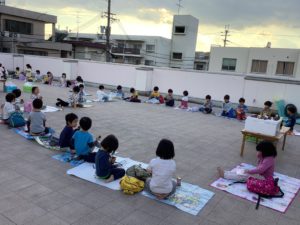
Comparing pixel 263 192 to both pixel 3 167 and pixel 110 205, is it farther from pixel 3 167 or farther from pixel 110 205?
pixel 3 167

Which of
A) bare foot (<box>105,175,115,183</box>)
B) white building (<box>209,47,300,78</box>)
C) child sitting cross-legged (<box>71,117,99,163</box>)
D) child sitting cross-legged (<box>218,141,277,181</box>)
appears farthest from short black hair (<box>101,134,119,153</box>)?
white building (<box>209,47,300,78</box>)

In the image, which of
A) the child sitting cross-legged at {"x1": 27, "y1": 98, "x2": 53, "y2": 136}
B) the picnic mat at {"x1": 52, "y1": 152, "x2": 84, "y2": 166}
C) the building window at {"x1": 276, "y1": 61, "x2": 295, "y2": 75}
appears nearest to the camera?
the picnic mat at {"x1": 52, "y1": 152, "x2": 84, "y2": 166}

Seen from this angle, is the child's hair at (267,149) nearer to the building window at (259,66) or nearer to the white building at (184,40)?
the building window at (259,66)

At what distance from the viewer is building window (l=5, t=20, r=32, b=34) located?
26502mm

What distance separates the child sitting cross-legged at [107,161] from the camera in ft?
13.5

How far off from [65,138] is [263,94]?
9.79m

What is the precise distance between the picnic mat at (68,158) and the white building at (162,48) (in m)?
29.5

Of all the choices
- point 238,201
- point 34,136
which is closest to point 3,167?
point 34,136

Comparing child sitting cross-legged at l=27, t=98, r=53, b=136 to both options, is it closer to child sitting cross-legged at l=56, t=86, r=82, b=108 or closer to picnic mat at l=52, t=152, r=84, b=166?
picnic mat at l=52, t=152, r=84, b=166

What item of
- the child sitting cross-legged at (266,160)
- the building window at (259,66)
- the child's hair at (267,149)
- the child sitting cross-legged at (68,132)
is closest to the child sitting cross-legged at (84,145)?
the child sitting cross-legged at (68,132)

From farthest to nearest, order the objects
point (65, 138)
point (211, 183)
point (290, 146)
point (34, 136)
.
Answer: point (290, 146), point (34, 136), point (65, 138), point (211, 183)

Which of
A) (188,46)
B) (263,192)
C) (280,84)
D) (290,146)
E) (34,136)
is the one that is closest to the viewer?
(263,192)

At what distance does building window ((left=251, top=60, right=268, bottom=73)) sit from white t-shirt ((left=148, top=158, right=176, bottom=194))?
2292cm

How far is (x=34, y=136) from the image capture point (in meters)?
6.18
